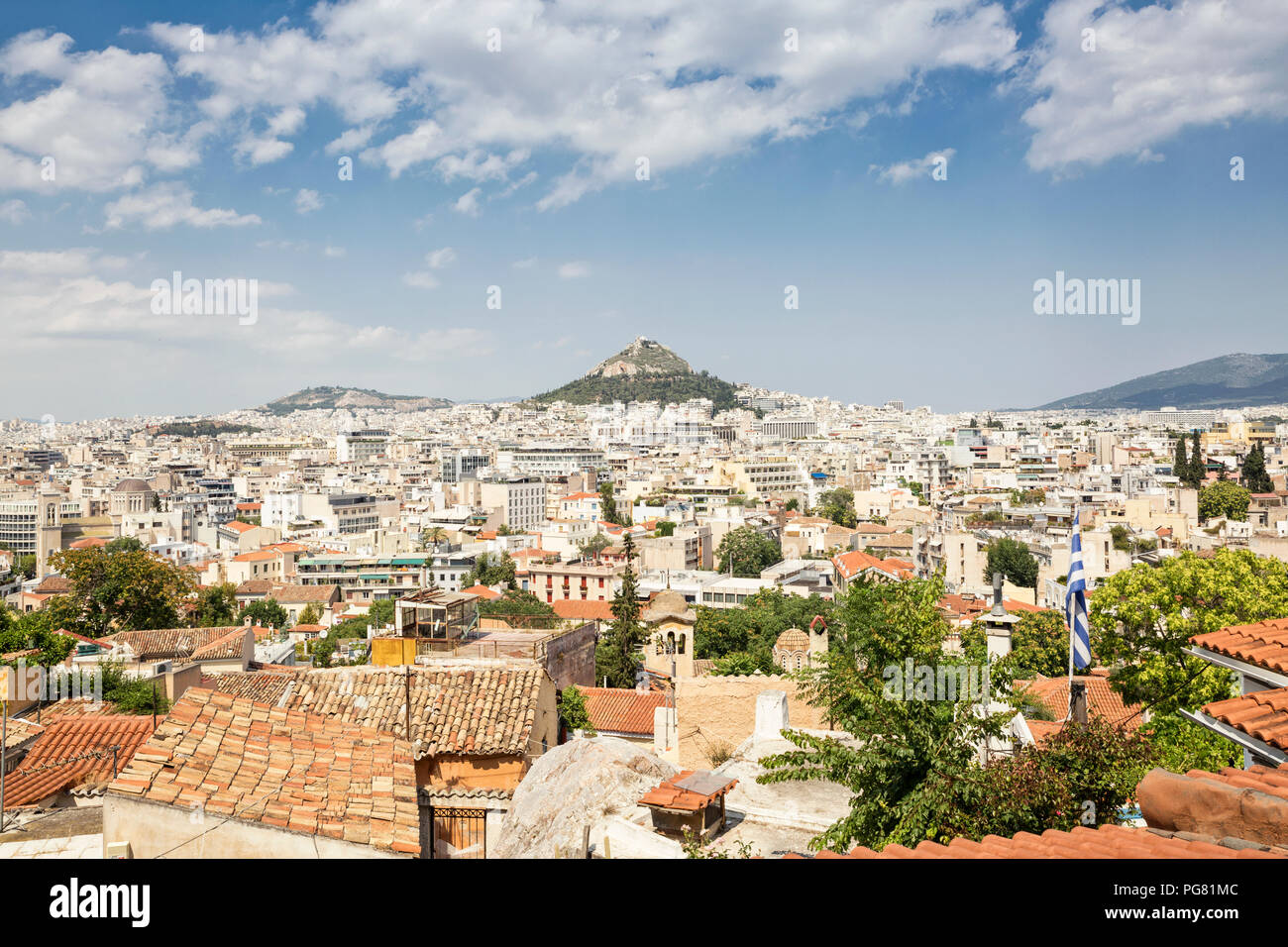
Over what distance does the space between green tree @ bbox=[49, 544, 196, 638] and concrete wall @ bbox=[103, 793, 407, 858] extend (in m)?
24.9

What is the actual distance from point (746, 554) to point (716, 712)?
49444 millimetres

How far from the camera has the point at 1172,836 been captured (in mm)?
2865

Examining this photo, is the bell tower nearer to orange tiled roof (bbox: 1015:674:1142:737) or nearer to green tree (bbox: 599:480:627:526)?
green tree (bbox: 599:480:627:526)

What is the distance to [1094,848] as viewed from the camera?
103 inches

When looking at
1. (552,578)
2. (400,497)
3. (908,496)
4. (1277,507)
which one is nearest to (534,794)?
(552,578)

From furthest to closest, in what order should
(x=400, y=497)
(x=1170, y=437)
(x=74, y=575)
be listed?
(x=1170, y=437) → (x=400, y=497) → (x=74, y=575)

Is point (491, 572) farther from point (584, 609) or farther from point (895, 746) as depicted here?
point (895, 746)

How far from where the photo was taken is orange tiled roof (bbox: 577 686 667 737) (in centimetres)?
1555

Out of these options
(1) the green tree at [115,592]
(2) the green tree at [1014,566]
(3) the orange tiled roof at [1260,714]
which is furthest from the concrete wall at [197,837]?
(2) the green tree at [1014,566]

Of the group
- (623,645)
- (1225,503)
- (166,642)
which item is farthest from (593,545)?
(166,642)

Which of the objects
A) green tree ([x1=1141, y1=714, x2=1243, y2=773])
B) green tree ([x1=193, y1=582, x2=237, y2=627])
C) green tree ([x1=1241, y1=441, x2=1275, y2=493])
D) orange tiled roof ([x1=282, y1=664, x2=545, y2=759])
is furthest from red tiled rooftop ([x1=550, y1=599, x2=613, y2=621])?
green tree ([x1=1241, y1=441, x2=1275, y2=493])
